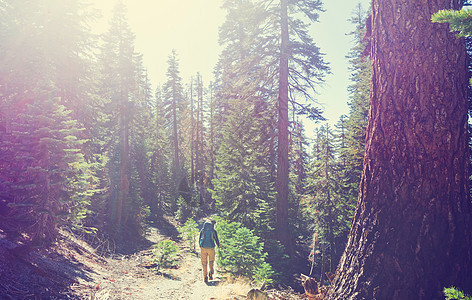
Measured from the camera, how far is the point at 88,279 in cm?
711

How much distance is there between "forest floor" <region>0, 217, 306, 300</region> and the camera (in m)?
5.28

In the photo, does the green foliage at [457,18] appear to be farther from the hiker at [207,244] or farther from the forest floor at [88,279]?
the hiker at [207,244]

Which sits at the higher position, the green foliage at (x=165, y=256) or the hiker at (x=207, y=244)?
the hiker at (x=207, y=244)

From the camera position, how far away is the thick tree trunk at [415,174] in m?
2.62

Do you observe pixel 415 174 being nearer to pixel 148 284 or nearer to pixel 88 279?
pixel 88 279

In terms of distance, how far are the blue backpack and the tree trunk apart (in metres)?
5.05

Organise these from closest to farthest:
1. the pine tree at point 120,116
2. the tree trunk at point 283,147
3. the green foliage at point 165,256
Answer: the green foliage at point 165,256
the tree trunk at point 283,147
the pine tree at point 120,116

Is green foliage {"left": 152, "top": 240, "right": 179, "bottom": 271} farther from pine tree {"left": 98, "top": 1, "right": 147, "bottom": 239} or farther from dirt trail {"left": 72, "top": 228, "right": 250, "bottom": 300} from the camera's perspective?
pine tree {"left": 98, "top": 1, "right": 147, "bottom": 239}

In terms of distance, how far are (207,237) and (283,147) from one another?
6.54 meters

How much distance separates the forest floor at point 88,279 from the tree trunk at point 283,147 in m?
4.53

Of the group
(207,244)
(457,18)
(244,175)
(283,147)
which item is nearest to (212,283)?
(207,244)

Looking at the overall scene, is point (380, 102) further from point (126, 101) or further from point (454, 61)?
point (126, 101)

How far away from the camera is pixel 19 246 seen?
617 cm

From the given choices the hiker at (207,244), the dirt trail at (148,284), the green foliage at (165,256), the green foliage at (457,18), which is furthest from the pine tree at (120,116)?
the green foliage at (457,18)
